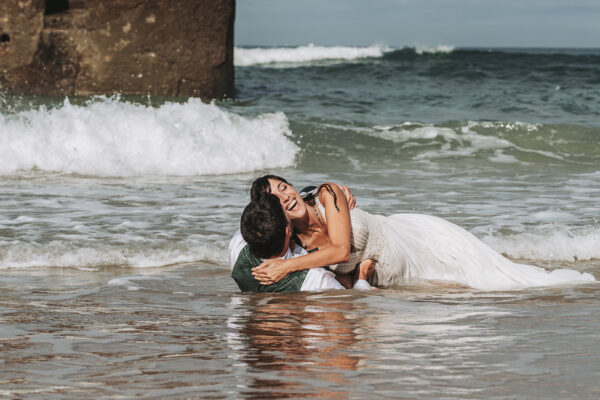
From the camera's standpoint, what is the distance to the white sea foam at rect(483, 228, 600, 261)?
611 cm

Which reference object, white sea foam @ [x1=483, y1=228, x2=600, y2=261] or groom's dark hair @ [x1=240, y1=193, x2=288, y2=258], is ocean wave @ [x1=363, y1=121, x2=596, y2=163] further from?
groom's dark hair @ [x1=240, y1=193, x2=288, y2=258]

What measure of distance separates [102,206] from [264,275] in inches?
137

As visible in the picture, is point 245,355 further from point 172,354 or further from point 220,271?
point 220,271

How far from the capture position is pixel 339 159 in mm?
11047

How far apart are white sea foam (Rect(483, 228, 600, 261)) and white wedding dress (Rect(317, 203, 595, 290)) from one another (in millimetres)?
990

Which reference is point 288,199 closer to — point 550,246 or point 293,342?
point 293,342

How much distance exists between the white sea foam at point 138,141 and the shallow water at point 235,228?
0.10ft

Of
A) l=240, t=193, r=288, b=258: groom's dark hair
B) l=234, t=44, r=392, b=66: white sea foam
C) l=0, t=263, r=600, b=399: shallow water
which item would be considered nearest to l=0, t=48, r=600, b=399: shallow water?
l=0, t=263, r=600, b=399: shallow water

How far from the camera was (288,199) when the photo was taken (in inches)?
171

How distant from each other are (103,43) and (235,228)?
6383 mm

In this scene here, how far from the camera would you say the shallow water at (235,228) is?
308 cm

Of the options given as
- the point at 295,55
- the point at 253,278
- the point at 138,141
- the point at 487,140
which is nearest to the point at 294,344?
the point at 253,278

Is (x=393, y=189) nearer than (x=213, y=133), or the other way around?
(x=393, y=189)

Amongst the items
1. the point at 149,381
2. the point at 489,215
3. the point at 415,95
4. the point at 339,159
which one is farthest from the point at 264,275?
the point at 415,95
